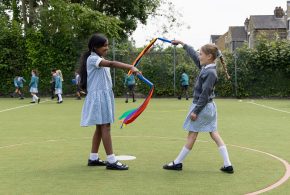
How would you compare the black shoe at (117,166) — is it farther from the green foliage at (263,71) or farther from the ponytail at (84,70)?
the green foliage at (263,71)

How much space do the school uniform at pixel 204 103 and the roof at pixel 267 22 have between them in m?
62.3

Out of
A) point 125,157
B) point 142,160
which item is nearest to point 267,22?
point 125,157

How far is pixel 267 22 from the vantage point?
67000 millimetres

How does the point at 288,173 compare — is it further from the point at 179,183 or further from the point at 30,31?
the point at 30,31

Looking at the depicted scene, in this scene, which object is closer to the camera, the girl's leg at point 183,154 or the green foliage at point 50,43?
the girl's leg at point 183,154

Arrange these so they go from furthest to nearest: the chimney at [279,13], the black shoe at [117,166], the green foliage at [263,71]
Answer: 1. the chimney at [279,13]
2. the green foliage at [263,71]
3. the black shoe at [117,166]

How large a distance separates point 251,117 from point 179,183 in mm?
9084

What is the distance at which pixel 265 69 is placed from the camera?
25.7 metres

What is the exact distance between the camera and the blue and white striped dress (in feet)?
20.8

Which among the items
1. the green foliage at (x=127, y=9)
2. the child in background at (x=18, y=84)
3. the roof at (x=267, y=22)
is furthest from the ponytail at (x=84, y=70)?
the roof at (x=267, y=22)

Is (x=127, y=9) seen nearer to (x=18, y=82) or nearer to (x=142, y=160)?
(x=18, y=82)

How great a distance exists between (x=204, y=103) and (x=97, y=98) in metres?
1.51

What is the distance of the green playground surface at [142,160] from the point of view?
551 cm

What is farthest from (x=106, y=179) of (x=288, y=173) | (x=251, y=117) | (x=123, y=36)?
(x=123, y=36)
